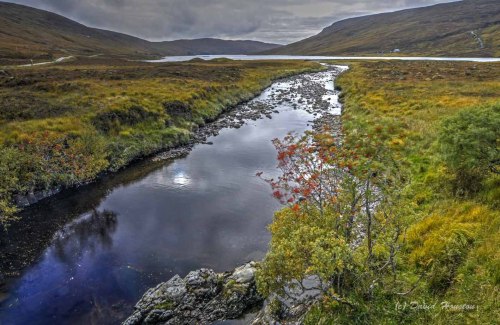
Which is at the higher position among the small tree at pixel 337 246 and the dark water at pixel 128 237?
the small tree at pixel 337 246

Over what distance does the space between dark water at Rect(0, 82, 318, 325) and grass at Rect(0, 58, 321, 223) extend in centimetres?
227

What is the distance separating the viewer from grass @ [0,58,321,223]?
26453 millimetres

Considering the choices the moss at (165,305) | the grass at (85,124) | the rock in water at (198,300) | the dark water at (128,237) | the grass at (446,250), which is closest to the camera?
the grass at (446,250)

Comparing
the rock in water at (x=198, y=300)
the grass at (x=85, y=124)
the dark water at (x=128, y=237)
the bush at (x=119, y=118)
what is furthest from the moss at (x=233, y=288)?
the bush at (x=119, y=118)

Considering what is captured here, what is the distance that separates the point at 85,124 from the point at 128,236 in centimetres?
1874

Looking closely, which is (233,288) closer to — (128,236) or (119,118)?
(128,236)

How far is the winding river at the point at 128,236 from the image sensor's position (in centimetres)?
1541

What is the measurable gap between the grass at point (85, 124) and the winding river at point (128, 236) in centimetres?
212

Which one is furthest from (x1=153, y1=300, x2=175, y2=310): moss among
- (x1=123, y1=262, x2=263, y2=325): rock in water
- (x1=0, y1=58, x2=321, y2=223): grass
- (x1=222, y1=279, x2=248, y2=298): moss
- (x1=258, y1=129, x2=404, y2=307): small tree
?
(x1=0, y1=58, x2=321, y2=223): grass

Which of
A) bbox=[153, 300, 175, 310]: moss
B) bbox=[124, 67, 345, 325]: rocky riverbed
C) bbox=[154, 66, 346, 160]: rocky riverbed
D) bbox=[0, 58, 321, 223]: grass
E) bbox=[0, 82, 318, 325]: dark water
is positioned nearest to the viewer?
bbox=[124, 67, 345, 325]: rocky riverbed

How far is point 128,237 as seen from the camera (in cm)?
2055

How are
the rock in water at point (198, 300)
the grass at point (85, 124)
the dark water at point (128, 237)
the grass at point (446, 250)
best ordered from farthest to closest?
the grass at point (85, 124) < the dark water at point (128, 237) < the rock in water at point (198, 300) < the grass at point (446, 250)

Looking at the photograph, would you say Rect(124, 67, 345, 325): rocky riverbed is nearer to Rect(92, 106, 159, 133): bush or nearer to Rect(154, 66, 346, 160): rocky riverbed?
Rect(154, 66, 346, 160): rocky riverbed

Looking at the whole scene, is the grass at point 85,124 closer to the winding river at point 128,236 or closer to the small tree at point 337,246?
the winding river at point 128,236
